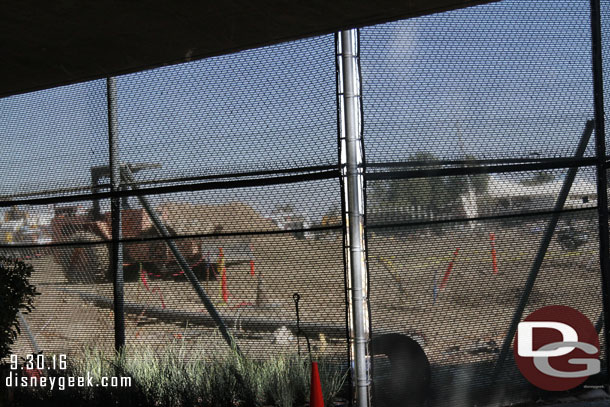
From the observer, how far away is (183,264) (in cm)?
614

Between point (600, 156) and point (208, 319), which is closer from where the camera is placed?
point (600, 156)

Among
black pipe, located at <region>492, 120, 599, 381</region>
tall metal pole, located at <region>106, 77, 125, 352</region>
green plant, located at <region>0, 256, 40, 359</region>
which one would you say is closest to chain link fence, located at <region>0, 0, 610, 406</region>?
black pipe, located at <region>492, 120, 599, 381</region>

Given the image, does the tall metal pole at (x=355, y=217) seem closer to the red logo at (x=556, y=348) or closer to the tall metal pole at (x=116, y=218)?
the red logo at (x=556, y=348)

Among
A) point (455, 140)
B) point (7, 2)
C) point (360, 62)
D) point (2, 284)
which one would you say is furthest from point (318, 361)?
point (7, 2)

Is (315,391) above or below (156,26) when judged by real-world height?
below

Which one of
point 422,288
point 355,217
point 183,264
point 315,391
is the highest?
point 355,217

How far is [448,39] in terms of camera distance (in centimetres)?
570

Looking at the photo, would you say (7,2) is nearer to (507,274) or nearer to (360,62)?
(360,62)

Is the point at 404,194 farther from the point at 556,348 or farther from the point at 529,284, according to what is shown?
the point at 556,348

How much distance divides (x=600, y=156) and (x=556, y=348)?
1.80 metres

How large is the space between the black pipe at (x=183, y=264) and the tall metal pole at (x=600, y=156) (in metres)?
3.41

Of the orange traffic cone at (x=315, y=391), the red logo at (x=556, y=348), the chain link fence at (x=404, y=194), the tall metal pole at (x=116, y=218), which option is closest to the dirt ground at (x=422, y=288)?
the chain link fence at (x=404, y=194)

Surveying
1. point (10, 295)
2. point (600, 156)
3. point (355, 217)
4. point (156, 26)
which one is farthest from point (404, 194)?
point (10, 295)

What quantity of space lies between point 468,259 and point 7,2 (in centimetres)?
406
